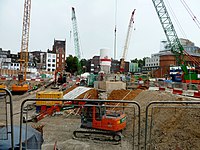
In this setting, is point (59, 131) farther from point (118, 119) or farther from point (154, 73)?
point (154, 73)

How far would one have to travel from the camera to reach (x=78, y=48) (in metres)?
85.8

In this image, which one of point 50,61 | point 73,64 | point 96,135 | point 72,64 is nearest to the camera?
point 96,135

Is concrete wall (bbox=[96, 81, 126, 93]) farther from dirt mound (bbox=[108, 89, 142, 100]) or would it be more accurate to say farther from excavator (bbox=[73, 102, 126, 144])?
excavator (bbox=[73, 102, 126, 144])

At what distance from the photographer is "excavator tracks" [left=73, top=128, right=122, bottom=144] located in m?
9.55

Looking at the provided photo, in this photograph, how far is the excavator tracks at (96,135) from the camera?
376 inches

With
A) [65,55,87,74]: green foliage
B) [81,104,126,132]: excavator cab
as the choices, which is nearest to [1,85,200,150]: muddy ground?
[81,104,126,132]: excavator cab

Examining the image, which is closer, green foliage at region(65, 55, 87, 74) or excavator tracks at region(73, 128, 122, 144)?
excavator tracks at region(73, 128, 122, 144)

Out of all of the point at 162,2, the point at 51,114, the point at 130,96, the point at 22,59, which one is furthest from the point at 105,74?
the point at 22,59

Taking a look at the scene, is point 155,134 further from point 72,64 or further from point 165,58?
point 165,58

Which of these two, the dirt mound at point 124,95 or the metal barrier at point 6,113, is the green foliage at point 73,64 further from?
the metal barrier at point 6,113

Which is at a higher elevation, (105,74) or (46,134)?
(105,74)

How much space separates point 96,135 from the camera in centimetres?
969

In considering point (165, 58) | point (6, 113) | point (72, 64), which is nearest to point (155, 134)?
point (6, 113)

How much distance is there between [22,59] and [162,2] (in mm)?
34051
